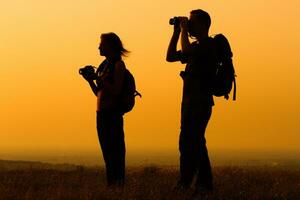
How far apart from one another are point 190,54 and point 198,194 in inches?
74.9

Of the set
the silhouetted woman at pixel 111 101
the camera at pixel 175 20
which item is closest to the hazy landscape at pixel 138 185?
the silhouetted woman at pixel 111 101

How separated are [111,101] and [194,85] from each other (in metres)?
1.44

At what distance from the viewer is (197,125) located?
10438 millimetres

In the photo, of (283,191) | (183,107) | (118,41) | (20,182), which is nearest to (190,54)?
(183,107)

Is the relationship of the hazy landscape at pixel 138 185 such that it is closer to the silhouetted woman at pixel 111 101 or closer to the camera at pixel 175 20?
the silhouetted woman at pixel 111 101

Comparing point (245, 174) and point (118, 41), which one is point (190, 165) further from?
point (245, 174)

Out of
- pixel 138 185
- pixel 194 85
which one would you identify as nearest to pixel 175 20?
pixel 194 85

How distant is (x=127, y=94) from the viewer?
1122cm

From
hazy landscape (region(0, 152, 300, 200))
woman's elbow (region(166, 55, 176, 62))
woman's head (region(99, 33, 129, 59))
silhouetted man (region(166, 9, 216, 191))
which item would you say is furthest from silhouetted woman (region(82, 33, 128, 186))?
silhouetted man (region(166, 9, 216, 191))

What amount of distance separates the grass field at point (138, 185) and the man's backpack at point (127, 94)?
120 centimetres

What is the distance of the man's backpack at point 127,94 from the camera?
36.8 ft

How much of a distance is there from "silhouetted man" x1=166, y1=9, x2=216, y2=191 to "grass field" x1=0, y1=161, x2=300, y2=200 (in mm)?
526

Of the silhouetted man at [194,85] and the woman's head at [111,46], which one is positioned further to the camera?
the woman's head at [111,46]

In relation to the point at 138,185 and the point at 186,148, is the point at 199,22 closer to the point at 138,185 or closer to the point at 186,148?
the point at 186,148
